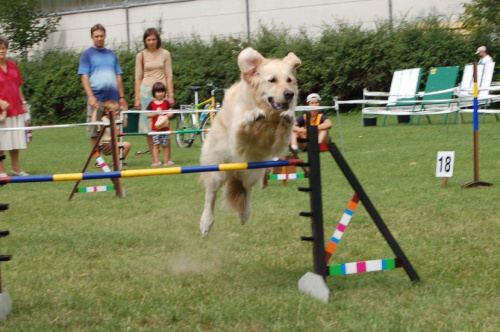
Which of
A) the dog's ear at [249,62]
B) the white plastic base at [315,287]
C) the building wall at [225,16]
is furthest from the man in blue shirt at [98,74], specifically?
the building wall at [225,16]

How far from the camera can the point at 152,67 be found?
10.9 meters

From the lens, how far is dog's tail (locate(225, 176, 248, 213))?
6.01m

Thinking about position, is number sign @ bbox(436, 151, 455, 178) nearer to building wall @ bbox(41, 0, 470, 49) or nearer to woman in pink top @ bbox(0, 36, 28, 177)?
woman in pink top @ bbox(0, 36, 28, 177)

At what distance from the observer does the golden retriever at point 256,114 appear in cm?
517

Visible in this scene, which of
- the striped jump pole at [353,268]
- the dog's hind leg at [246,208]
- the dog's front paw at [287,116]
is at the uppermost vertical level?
the dog's front paw at [287,116]

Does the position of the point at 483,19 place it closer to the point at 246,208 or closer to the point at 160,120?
the point at 160,120

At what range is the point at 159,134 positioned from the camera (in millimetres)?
11016

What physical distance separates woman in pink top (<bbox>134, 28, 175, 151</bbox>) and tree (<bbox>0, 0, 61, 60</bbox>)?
1734 centimetres

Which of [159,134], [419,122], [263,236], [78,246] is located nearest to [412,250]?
[263,236]

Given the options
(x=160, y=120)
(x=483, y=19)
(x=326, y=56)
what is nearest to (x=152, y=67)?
(x=160, y=120)

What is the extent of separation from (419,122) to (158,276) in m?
12.7

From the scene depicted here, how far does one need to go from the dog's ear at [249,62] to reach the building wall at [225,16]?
16550 mm

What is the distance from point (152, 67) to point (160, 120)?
0.78m

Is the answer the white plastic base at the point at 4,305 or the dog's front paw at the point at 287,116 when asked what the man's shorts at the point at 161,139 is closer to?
the dog's front paw at the point at 287,116
